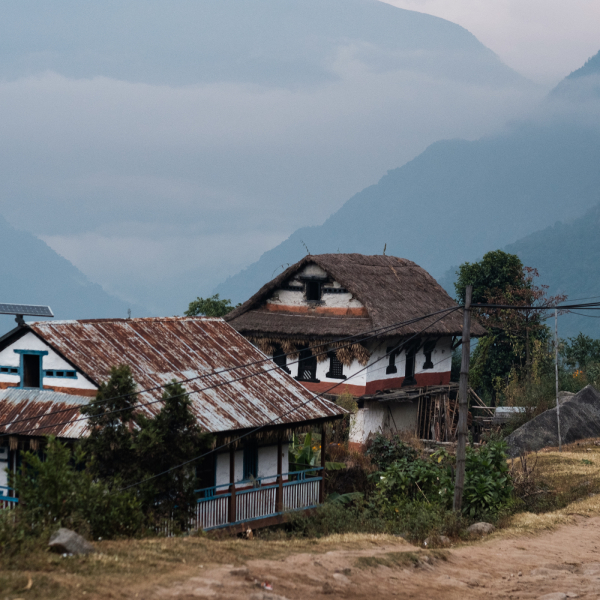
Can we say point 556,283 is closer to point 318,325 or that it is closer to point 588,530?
point 318,325

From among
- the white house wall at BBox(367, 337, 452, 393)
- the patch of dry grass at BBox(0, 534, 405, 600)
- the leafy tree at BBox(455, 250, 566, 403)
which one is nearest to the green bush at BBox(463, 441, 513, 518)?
the patch of dry grass at BBox(0, 534, 405, 600)

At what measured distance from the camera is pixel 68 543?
35.9 ft

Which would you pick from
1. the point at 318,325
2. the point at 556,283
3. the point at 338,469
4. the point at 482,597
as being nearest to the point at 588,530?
the point at 482,597

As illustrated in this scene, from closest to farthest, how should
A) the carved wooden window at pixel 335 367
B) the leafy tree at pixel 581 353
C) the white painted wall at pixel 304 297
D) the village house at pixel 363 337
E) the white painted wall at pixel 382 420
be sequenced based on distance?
the white painted wall at pixel 382 420, the village house at pixel 363 337, the carved wooden window at pixel 335 367, the white painted wall at pixel 304 297, the leafy tree at pixel 581 353

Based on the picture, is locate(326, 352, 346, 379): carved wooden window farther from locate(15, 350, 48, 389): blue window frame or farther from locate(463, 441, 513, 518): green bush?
locate(15, 350, 48, 389): blue window frame

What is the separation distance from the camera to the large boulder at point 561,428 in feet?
98.3

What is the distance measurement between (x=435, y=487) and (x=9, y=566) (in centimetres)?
1203

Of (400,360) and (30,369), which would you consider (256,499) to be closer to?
(30,369)

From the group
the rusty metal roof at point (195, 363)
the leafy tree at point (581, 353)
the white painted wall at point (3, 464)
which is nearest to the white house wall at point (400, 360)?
the rusty metal roof at point (195, 363)

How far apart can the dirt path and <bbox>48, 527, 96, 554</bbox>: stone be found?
5.40ft

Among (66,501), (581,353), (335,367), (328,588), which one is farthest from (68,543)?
(581,353)

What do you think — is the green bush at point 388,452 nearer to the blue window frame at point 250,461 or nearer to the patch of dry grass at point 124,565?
the blue window frame at point 250,461

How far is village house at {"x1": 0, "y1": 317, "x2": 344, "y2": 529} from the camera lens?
17.8 m

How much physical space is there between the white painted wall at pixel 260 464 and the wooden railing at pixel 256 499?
0.50ft
